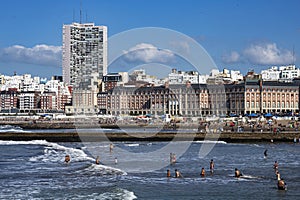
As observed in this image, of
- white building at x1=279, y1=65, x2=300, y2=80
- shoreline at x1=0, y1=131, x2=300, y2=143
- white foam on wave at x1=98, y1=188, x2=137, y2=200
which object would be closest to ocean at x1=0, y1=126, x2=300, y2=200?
white foam on wave at x1=98, y1=188, x2=137, y2=200

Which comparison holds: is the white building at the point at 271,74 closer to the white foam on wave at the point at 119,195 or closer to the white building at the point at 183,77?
the white building at the point at 183,77

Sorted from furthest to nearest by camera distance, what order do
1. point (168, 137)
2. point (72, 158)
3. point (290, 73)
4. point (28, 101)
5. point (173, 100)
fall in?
1. point (290, 73)
2. point (28, 101)
3. point (173, 100)
4. point (168, 137)
5. point (72, 158)

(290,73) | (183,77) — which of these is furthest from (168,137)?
(290,73)

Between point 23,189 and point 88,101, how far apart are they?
438 feet

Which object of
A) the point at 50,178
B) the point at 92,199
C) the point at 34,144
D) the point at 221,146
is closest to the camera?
the point at 92,199

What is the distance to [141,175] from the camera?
29.3 meters

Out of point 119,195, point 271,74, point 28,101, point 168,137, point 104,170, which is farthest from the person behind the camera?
point 271,74

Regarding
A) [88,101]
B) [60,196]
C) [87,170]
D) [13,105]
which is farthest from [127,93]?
[60,196]

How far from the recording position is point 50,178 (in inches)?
1126

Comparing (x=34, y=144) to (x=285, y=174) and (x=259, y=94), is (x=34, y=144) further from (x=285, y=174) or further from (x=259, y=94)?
(x=259, y=94)

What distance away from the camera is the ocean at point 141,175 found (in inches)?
941

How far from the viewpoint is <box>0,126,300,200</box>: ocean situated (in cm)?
2389

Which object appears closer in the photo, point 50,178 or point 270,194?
point 270,194

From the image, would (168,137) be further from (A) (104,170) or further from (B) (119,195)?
(B) (119,195)
